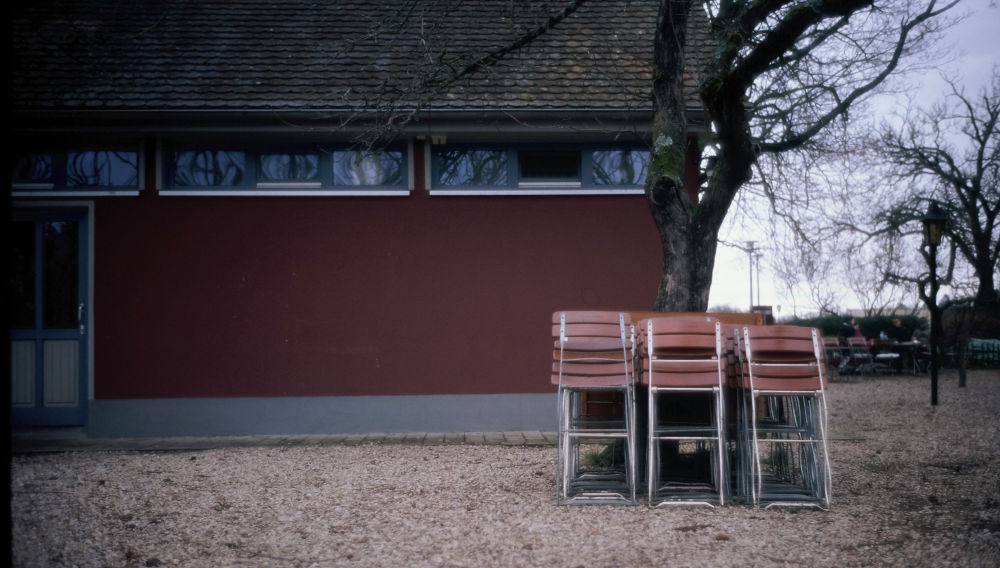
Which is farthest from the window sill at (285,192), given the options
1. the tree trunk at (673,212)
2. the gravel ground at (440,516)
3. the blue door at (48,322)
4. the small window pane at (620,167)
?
the tree trunk at (673,212)

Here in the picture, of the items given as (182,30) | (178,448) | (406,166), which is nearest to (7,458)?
(178,448)

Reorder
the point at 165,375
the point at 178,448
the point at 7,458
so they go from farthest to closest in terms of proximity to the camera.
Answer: the point at 165,375 < the point at 178,448 < the point at 7,458

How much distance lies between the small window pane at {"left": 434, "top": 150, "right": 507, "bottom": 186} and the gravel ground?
3.28m

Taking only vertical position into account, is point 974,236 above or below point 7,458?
above

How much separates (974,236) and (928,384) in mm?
7686

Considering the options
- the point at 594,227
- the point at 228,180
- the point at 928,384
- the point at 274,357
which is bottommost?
the point at 928,384

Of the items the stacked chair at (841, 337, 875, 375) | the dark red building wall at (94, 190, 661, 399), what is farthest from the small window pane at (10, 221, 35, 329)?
the stacked chair at (841, 337, 875, 375)

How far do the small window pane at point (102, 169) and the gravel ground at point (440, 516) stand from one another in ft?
10.5

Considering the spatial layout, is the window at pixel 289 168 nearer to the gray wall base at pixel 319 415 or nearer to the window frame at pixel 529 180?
the window frame at pixel 529 180

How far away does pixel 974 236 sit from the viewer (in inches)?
893

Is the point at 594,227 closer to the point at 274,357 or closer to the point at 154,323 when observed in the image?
the point at 274,357

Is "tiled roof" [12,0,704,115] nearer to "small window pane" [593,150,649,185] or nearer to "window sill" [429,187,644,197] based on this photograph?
"small window pane" [593,150,649,185]

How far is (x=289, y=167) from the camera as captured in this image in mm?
9648

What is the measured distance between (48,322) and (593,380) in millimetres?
7246
